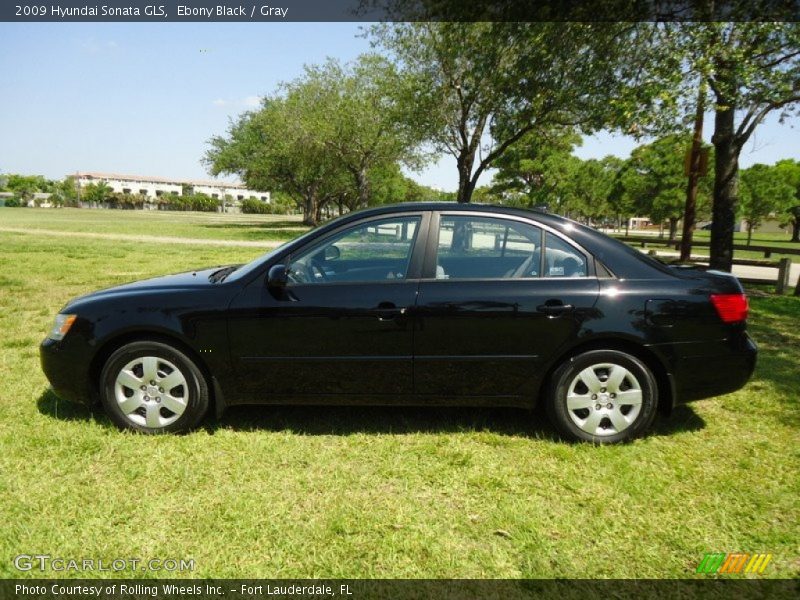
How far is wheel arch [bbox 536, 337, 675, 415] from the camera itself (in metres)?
3.49

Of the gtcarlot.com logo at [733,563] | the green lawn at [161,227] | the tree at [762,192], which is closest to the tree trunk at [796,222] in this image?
the tree at [762,192]

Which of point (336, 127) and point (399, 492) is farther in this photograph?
point (336, 127)

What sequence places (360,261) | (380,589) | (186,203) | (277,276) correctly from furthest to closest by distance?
(186,203) < (360,261) < (277,276) < (380,589)

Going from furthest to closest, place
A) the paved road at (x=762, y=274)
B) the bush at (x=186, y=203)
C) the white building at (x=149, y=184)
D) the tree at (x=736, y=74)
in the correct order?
the white building at (x=149, y=184) → the bush at (x=186, y=203) → the paved road at (x=762, y=274) → the tree at (x=736, y=74)

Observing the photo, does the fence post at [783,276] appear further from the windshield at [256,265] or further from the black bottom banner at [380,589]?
the windshield at [256,265]

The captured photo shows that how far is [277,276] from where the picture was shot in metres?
3.39

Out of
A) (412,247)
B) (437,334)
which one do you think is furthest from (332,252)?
(437,334)

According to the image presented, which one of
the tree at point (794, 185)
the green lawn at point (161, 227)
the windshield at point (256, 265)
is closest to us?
the windshield at point (256, 265)

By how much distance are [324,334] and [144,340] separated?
1.29m

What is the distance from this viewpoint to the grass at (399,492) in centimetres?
246

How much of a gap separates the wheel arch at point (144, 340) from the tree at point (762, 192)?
150ft

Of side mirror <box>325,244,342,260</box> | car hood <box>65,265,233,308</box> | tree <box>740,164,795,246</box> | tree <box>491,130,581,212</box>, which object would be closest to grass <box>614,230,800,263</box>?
tree <box>740,164,795,246</box>

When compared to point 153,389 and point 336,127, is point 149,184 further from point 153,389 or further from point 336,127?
point 153,389

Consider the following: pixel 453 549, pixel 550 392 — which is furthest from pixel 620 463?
pixel 453 549
